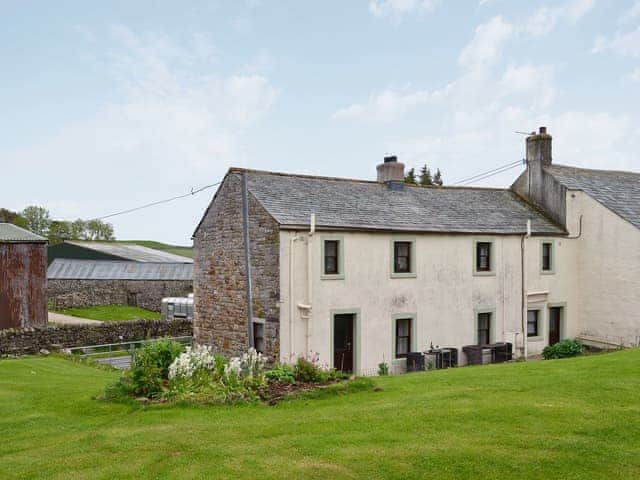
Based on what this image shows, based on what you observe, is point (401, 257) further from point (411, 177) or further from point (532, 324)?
point (411, 177)

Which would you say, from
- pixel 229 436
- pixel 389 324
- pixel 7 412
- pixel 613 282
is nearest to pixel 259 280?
pixel 389 324

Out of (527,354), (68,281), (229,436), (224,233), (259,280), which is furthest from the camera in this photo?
(68,281)

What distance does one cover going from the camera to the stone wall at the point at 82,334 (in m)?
25.4

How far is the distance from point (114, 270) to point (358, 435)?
42796mm

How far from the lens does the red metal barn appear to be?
2919cm

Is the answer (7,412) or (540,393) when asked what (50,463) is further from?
(540,393)

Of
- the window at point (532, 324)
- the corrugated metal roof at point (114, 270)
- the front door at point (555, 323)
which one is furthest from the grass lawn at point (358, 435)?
the corrugated metal roof at point (114, 270)

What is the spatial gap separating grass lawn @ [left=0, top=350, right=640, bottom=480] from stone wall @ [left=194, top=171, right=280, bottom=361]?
7.97m

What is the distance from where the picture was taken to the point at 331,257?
21.2 metres

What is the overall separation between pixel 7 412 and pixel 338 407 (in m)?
6.28

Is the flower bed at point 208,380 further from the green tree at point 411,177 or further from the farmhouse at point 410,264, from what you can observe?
the green tree at point 411,177

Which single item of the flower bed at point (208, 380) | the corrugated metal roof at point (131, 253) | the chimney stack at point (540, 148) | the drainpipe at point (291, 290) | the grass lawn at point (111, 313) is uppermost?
the chimney stack at point (540, 148)

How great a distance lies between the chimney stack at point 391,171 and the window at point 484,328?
6505 millimetres

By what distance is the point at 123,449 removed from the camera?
9.06 m
